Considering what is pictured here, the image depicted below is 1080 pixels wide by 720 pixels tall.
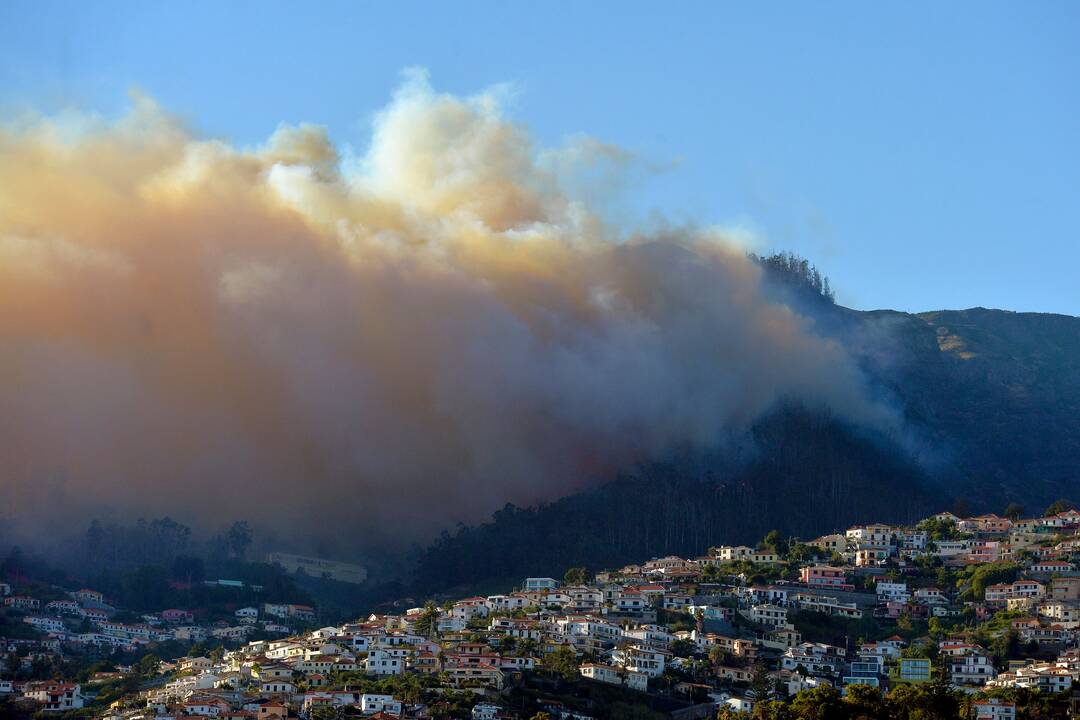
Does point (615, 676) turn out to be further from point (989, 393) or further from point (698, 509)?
point (989, 393)

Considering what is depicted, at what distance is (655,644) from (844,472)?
Result: 38784 millimetres

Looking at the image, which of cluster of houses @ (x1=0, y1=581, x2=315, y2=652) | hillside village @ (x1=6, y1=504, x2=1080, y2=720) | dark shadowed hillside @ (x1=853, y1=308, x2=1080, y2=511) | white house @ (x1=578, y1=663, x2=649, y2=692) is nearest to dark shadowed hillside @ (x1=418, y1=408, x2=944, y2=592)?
hillside village @ (x1=6, y1=504, x2=1080, y2=720)

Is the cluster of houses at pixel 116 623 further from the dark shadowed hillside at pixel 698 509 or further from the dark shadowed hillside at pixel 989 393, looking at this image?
the dark shadowed hillside at pixel 989 393

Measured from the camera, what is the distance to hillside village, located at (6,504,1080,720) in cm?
8931

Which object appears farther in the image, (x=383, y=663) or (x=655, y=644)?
(x=655, y=644)

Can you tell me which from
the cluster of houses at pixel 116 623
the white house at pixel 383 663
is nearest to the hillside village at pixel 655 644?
the white house at pixel 383 663

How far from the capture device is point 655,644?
10312 centimetres

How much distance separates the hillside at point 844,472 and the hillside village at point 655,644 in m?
5.78

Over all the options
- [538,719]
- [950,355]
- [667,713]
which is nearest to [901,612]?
[667,713]

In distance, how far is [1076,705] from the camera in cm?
8712

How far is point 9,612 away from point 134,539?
66.2 ft

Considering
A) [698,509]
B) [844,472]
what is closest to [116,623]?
[698,509]

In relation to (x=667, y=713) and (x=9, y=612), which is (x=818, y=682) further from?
(x=9, y=612)

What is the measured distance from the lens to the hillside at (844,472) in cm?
13250
